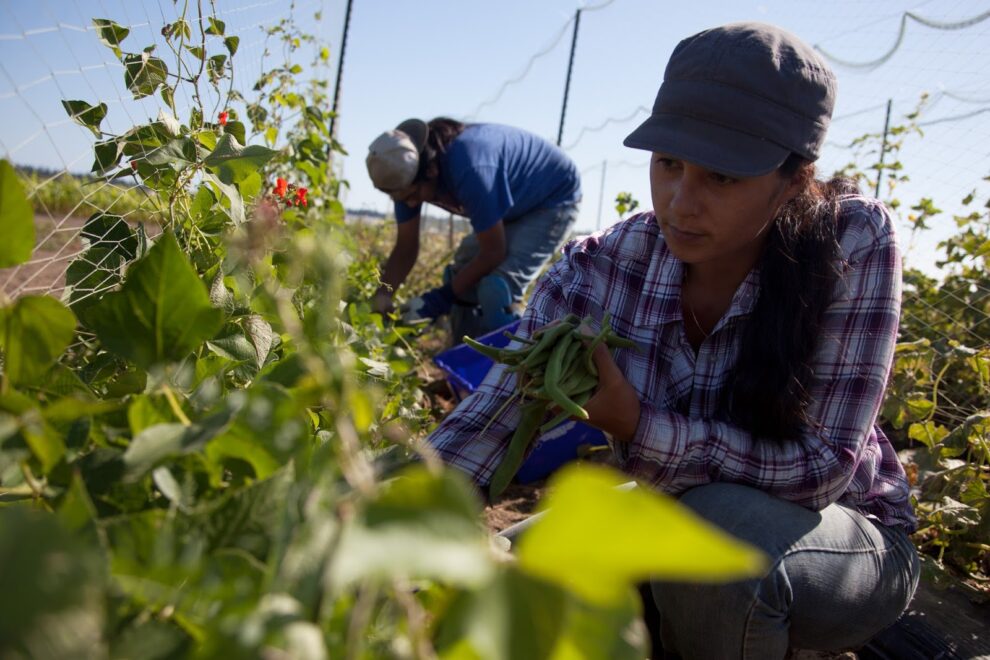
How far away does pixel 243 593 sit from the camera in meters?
0.34

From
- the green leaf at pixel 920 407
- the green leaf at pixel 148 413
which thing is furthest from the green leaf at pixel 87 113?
the green leaf at pixel 920 407

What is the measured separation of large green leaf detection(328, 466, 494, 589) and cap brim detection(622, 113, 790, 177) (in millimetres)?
1123

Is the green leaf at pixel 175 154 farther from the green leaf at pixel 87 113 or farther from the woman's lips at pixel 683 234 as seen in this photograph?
the woman's lips at pixel 683 234

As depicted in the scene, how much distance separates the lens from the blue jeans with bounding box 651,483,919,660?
1.27 m

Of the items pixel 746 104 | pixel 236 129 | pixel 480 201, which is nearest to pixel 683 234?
pixel 746 104

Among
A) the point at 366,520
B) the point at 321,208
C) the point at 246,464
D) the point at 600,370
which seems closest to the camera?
the point at 366,520

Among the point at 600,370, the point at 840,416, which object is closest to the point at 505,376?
the point at 600,370

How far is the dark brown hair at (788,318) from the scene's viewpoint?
54.2 inches

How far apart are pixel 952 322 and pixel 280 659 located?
12.4 feet

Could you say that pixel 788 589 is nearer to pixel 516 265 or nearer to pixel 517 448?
pixel 517 448

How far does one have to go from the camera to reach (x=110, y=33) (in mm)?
1021

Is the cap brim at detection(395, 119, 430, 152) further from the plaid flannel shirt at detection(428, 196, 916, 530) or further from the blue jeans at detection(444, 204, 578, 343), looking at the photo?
the plaid flannel shirt at detection(428, 196, 916, 530)

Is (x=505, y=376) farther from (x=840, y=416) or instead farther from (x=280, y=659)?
(x=280, y=659)

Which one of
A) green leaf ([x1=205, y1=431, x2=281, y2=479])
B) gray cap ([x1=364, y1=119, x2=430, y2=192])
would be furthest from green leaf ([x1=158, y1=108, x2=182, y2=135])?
gray cap ([x1=364, y1=119, x2=430, y2=192])
